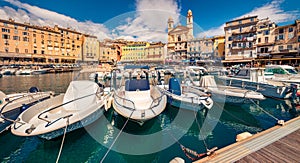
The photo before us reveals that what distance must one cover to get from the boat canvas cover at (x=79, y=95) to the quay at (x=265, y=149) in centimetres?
643

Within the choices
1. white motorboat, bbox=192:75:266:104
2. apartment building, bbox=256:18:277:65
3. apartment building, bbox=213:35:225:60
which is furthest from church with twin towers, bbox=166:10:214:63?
white motorboat, bbox=192:75:266:104

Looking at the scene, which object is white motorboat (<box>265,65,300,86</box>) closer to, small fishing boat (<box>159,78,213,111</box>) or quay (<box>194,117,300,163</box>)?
small fishing boat (<box>159,78,213,111</box>)

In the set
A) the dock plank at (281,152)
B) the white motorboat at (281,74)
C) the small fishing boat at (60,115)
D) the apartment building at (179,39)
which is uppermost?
the apartment building at (179,39)

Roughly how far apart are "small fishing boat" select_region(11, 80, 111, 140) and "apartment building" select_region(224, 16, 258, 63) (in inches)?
1855

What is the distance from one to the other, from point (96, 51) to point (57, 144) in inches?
2910

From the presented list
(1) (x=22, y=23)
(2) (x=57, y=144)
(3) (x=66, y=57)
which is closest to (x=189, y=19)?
(3) (x=66, y=57)

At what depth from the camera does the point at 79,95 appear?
800 centimetres

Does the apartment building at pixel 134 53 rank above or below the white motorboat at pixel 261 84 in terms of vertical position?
above

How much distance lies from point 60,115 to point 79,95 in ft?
4.97

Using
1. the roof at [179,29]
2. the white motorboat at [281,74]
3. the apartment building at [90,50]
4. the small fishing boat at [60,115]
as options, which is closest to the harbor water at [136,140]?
the small fishing boat at [60,115]

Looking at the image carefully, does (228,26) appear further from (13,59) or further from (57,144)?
(13,59)

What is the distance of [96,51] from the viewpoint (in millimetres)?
73312

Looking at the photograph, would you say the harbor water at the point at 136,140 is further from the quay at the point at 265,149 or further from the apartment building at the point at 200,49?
the apartment building at the point at 200,49

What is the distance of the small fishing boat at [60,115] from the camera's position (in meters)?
4.86
